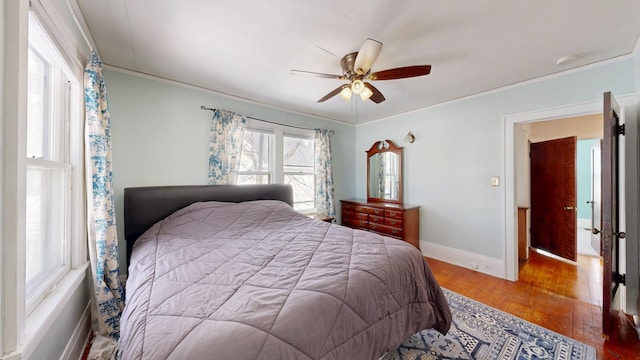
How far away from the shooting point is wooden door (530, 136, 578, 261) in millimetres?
3314

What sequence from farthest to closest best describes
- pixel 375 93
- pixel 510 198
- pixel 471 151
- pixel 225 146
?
pixel 471 151 → pixel 225 146 → pixel 510 198 → pixel 375 93

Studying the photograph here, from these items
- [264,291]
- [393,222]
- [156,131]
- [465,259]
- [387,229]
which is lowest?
[465,259]

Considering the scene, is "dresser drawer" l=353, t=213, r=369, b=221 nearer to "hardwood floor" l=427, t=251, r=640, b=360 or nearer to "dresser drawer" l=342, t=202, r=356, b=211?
"dresser drawer" l=342, t=202, r=356, b=211

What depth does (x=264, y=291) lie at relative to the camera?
1081mm

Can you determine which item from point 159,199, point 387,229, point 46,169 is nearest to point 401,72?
point 387,229

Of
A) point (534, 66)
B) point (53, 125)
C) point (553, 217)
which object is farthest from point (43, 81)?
point (553, 217)

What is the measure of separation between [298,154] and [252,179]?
931 millimetres

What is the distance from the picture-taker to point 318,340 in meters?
0.94

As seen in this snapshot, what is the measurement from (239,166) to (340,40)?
2097mm

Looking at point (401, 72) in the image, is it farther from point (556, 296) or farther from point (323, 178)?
point (556, 296)

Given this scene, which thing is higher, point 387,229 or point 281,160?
point 281,160

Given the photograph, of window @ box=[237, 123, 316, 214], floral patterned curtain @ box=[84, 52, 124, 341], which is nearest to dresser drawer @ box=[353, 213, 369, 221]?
window @ box=[237, 123, 316, 214]

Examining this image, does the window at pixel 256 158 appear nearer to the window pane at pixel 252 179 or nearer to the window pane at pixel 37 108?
the window pane at pixel 252 179

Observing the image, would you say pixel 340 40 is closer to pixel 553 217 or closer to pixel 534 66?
pixel 534 66
